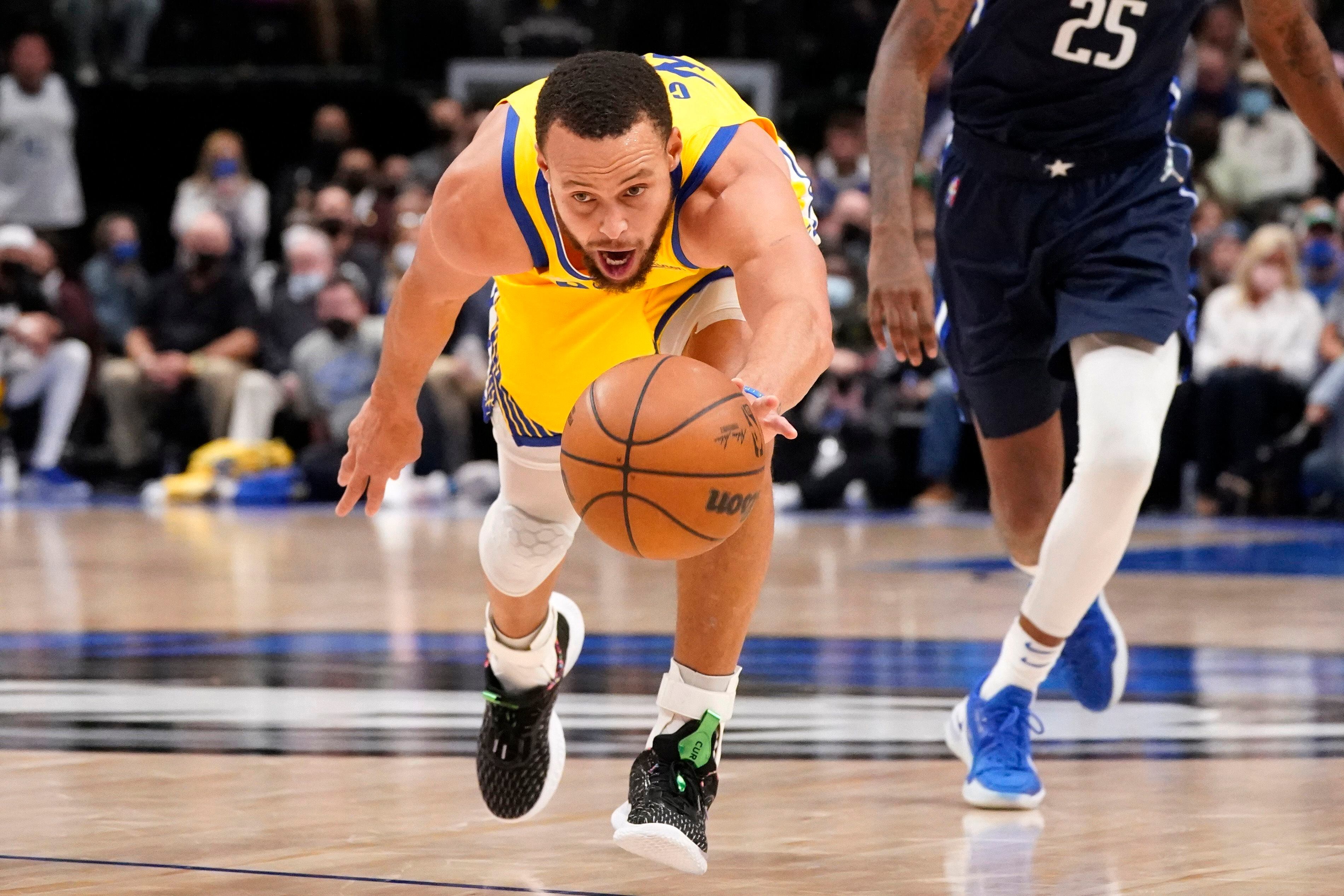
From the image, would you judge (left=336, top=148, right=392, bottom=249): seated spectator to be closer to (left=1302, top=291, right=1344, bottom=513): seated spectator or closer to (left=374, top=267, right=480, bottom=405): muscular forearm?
(left=1302, top=291, right=1344, bottom=513): seated spectator

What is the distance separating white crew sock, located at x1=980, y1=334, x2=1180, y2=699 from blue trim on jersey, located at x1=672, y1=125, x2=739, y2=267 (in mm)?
1010

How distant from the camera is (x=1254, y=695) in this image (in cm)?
513

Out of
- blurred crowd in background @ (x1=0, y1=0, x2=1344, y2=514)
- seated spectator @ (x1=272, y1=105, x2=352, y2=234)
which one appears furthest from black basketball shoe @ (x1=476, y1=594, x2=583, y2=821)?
seated spectator @ (x1=272, y1=105, x2=352, y2=234)

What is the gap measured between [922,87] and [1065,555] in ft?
3.42

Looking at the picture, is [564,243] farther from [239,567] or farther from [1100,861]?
[239,567]

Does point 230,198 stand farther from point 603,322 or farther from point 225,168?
point 603,322

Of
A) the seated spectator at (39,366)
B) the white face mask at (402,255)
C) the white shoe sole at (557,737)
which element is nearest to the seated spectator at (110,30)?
the seated spectator at (39,366)

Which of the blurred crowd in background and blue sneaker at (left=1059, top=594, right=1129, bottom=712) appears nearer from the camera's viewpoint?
blue sneaker at (left=1059, top=594, right=1129, bottom=712)

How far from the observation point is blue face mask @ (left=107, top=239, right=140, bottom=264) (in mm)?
14688

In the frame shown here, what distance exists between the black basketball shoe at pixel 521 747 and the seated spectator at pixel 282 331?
936 centimetres

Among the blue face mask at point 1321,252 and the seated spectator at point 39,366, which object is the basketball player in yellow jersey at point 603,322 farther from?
the seated spectator at point 39,366

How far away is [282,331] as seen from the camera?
1353cm

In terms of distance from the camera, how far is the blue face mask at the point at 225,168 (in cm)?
1495

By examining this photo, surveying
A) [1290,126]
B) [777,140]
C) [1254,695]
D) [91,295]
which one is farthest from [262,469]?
[777,140]
